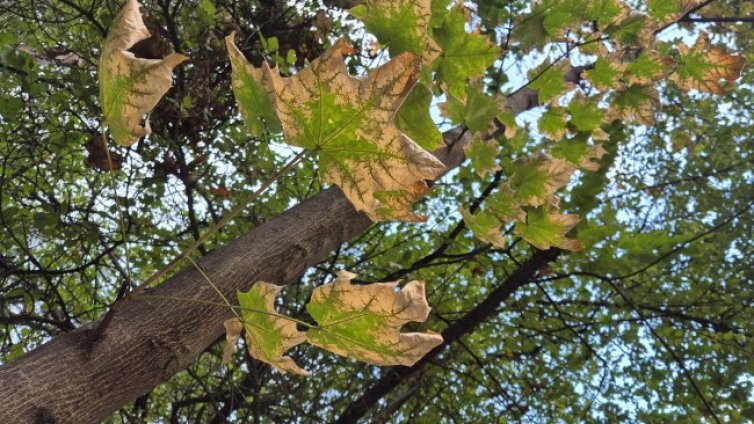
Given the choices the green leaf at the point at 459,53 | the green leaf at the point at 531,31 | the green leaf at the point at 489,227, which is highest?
the green leaf at the point at 459,53

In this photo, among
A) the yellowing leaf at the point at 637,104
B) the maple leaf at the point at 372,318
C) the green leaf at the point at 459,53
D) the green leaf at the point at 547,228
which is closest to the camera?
the maple leaf at the point at 372,318

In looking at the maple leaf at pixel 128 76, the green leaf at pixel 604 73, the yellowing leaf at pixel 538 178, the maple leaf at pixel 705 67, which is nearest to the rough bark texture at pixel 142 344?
the maple leaf at pixel 128 76

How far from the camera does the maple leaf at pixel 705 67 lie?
5.20ft

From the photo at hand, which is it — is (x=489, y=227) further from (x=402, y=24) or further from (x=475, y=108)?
(x=402, y=24)

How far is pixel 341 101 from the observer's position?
805mm

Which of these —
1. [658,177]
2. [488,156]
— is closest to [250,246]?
[488,156]

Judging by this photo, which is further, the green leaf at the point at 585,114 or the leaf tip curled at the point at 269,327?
the green leaf at the point at 585,114

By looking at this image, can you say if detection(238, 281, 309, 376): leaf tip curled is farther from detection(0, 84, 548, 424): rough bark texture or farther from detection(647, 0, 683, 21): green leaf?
detection(647, 0, 683, 21): green leaf

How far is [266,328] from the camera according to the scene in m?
0.98

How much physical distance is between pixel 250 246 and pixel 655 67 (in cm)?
120

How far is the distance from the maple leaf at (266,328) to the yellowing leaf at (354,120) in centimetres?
24

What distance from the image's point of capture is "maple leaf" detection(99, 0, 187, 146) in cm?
76

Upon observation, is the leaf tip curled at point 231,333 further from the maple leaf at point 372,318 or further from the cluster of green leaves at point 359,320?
the maple leaf at point 372,318

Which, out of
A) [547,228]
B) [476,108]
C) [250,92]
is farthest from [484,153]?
[250,92]
